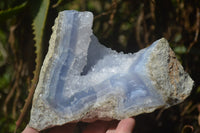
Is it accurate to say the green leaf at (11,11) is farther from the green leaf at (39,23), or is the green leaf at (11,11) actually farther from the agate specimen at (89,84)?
the agate specimen at (89,84)

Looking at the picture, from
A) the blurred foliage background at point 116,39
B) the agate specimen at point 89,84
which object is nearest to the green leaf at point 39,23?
the blurred foliage background at point 116,39

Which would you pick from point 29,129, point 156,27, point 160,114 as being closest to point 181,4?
point 156,27

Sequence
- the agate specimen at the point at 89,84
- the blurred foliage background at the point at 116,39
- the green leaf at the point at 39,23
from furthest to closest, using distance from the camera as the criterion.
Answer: the blurred foliage background at the point at 116,39 → the green leaf at the point at 39,23 → the agate specimen at the point at 89,84

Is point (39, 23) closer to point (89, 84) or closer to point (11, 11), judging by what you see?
point (11, 11)

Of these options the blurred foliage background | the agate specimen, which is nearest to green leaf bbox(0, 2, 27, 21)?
the blurred foliage background

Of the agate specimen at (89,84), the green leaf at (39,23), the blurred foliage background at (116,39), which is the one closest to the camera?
the agate specimen at (89,84)

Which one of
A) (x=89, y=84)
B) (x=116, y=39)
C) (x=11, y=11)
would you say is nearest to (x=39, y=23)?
(x=11, y=11)

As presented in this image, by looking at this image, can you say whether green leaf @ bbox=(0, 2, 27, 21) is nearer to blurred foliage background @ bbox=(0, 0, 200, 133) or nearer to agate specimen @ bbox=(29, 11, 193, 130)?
blurred foliage background @ bbox=(0, 0, 200, 133)

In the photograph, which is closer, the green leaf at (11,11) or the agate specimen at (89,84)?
the agate specimen at (89,84)
